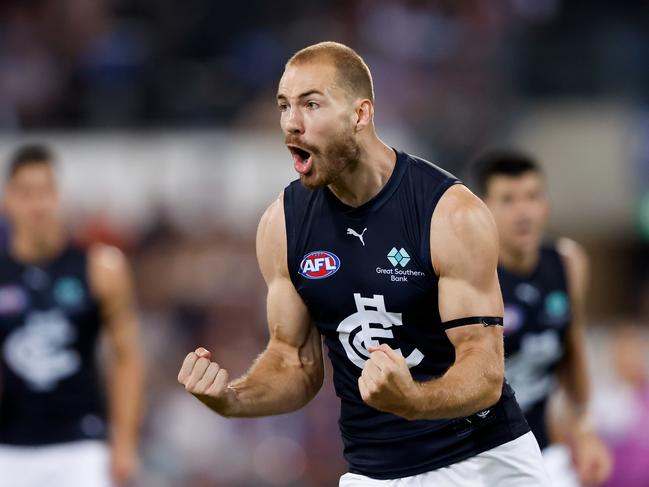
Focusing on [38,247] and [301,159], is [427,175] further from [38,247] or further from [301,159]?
[38,247]

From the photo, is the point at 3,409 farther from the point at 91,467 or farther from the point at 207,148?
the point at 207,148

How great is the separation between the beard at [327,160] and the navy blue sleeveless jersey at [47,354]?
134 inches

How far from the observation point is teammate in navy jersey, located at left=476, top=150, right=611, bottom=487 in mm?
7062

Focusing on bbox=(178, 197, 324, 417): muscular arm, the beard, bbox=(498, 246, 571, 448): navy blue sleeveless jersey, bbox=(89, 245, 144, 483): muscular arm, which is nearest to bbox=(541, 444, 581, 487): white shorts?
bbox=(498, 246, 571, 448): navy blue sleeveless jersey

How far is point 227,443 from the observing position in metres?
11.7

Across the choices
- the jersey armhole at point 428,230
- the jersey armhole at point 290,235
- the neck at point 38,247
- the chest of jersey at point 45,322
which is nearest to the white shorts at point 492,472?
the jersey armhole at point 428,230

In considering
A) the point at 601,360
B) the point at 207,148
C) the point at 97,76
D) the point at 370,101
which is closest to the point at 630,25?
the point at 601,360

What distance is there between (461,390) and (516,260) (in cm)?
289

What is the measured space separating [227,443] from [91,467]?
158 inches

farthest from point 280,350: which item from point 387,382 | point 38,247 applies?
point 38,247

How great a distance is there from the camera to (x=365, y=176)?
4.96m

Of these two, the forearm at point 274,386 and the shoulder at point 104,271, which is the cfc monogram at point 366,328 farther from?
the shoulder at point 104,271

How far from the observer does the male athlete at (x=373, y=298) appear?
15.4 feet

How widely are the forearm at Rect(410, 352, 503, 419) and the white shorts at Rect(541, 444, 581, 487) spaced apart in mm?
2770
